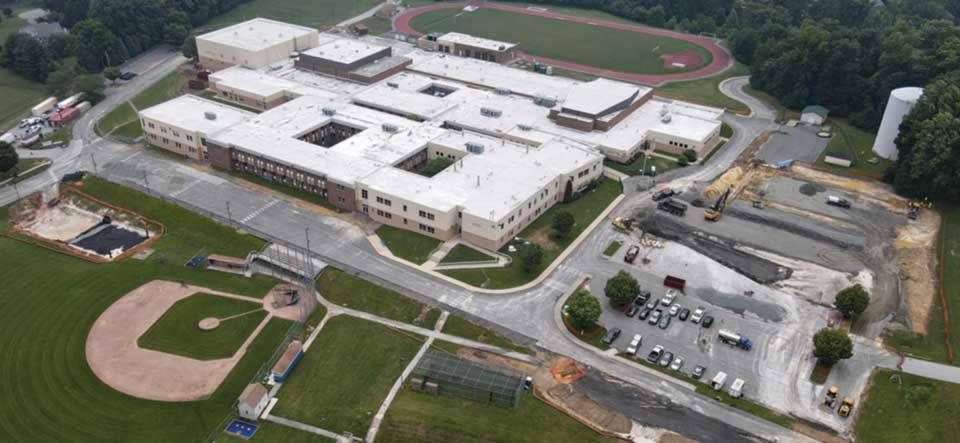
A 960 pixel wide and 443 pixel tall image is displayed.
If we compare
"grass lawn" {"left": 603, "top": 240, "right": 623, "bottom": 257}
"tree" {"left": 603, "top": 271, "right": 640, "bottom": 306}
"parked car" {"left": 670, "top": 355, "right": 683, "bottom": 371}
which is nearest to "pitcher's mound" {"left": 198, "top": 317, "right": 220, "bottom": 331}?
"tree" {"left": 603, "top": 271, "right": 640, "bottom": 306}

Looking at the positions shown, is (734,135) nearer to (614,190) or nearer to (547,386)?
(614,190)

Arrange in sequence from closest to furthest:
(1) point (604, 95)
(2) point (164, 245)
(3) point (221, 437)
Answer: (3) point (221, 437) < (2) point (164, 245) < (1) point (604, 95)

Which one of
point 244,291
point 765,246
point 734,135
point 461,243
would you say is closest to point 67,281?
point 244,291

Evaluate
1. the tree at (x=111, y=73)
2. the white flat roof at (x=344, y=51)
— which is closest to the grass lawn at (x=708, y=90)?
the white flat roof at (x=344, y=51)

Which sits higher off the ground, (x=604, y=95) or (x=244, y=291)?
(x=604, y=95)

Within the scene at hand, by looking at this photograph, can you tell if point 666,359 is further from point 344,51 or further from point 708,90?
point 344,51

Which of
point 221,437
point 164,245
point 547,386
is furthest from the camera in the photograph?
point 164,245

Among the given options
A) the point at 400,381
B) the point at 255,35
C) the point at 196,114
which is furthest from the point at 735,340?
the point at 255,35

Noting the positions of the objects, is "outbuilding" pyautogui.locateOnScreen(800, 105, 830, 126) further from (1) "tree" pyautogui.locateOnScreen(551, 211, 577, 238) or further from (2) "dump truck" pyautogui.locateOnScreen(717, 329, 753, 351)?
(2) "dump truck" pyautogui.locateOnScreen(717, 329, 753, 351)
